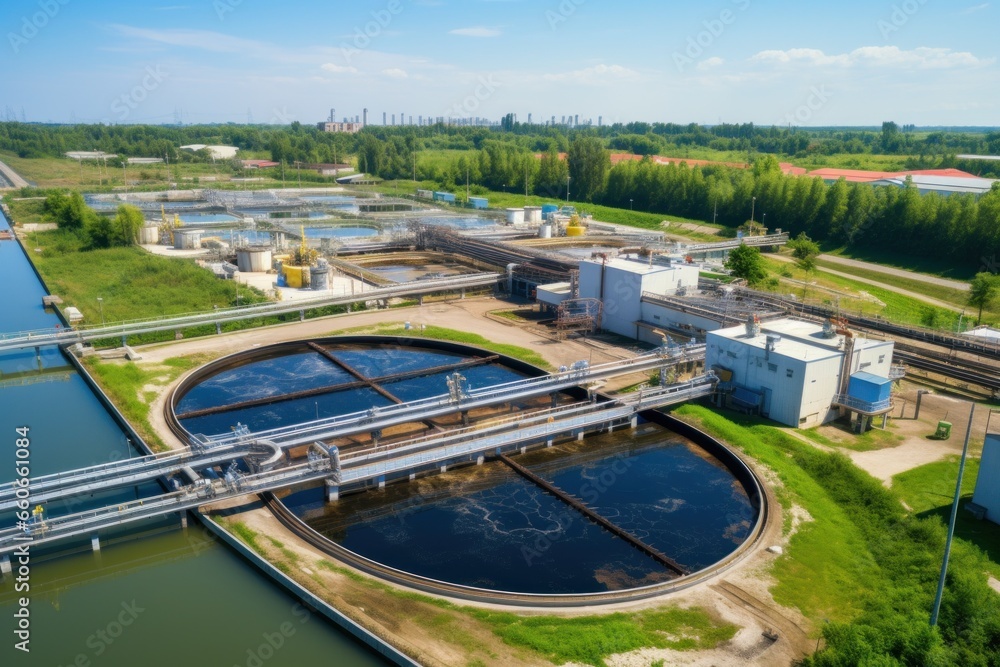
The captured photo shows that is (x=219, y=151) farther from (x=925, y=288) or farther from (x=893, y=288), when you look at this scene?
(x=925, y=288)

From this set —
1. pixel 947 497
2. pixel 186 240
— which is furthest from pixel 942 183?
pixel 186 240

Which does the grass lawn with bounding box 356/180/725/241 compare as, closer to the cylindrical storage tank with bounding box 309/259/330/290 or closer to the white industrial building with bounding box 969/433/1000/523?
the cylindrical storage tank with bounding box 309/259/330/290

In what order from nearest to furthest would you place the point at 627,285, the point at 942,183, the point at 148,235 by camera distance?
the point at 627,285 < the point at 148,235 < the point at 942,183

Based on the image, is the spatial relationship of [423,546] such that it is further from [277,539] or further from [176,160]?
[176,160]

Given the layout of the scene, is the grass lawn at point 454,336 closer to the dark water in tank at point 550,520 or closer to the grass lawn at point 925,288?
the dark water in tank at point 550,520

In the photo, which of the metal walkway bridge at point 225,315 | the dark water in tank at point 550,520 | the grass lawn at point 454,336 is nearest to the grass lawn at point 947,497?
the dark water in tank at point 550,520

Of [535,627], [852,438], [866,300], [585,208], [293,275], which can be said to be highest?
[585,208]

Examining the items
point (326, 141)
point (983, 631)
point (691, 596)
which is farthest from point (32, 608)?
point (326, 141)
